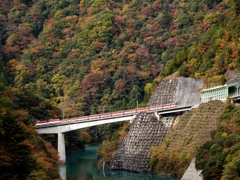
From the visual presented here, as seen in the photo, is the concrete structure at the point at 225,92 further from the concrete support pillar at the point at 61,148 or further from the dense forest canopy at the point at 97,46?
the dense forest canopy at the point at 97,46

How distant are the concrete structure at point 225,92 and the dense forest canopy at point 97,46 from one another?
1166 inches

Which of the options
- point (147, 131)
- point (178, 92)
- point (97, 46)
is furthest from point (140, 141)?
point (97, 46)

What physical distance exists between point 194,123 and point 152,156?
582cm

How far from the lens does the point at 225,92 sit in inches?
3351

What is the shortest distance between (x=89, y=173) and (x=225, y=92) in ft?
55.4

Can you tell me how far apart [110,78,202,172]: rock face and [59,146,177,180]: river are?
5.38ft

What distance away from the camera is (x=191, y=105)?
89.6 metres

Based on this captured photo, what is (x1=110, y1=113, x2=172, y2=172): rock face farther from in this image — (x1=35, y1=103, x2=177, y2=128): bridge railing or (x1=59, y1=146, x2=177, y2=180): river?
(x1=35, y1=103, x2=177, y2=128): bridge railing

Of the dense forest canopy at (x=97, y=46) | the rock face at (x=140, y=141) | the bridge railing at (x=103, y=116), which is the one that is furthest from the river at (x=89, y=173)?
the dense forest canopy at (x=97, y=46)

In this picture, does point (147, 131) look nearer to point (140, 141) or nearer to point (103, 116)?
point (140, 141)

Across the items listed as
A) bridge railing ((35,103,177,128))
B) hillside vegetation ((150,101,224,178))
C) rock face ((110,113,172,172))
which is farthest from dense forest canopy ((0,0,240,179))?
hillside vegetation ((150,101,224,178))

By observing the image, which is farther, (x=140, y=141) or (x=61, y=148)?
(x=61, y=148)

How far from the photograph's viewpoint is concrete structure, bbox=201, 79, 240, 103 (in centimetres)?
8381

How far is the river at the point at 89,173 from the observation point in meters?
82.8
